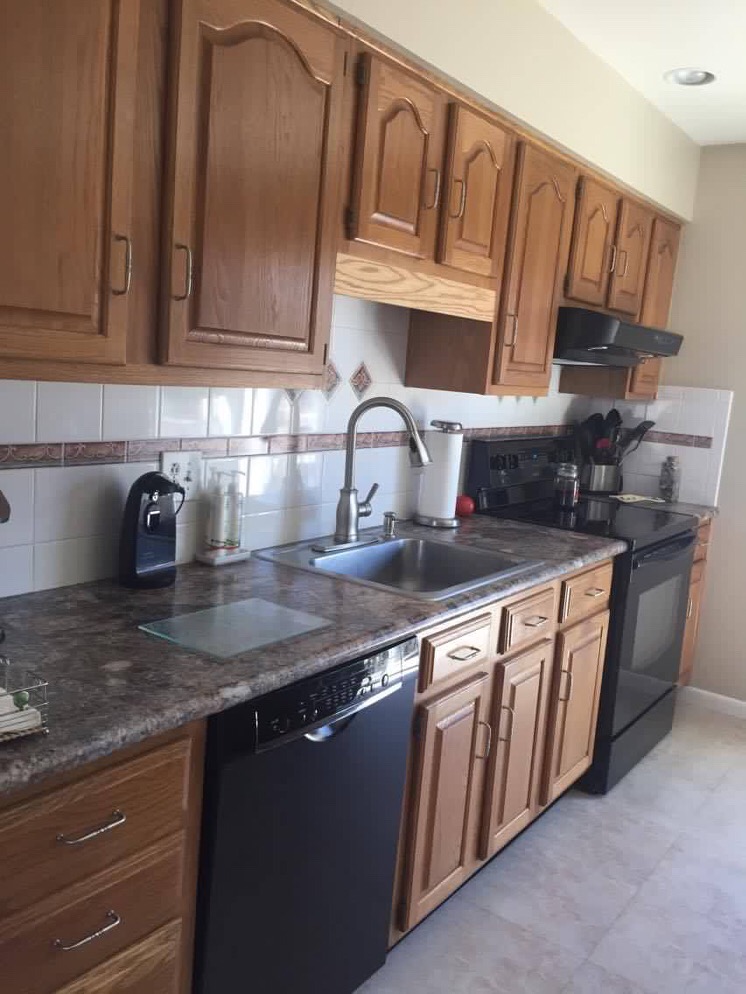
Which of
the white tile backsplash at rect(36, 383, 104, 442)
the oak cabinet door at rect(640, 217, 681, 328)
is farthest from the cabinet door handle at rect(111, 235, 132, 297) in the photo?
the oak cabinet door at rect(640, 217, 681, 328)

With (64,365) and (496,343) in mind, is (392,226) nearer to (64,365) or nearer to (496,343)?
(496,343)

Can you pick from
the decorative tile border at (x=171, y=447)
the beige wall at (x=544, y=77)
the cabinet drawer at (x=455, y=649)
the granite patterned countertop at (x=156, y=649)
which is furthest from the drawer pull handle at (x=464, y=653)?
the beige wall at (x=544, y=77)

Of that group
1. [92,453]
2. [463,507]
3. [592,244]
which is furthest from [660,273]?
[92,453]

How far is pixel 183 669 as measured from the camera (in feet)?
4.57

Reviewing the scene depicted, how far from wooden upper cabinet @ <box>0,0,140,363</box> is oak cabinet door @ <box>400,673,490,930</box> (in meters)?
1.11

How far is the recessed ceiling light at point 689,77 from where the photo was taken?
2.75m

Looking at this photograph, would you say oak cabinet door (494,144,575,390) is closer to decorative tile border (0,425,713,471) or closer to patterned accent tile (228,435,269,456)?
decorative tile border (0,425,713,471)

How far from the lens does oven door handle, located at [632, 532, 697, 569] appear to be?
2.83 m

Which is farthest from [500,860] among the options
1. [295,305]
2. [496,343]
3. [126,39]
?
[126,39]

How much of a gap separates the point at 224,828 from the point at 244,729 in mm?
170

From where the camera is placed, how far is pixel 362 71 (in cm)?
185

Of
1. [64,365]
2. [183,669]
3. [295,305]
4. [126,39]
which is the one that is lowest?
[183,669]

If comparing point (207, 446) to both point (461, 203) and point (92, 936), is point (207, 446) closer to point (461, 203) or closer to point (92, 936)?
point (461, 203)

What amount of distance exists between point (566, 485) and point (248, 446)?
1486mm
